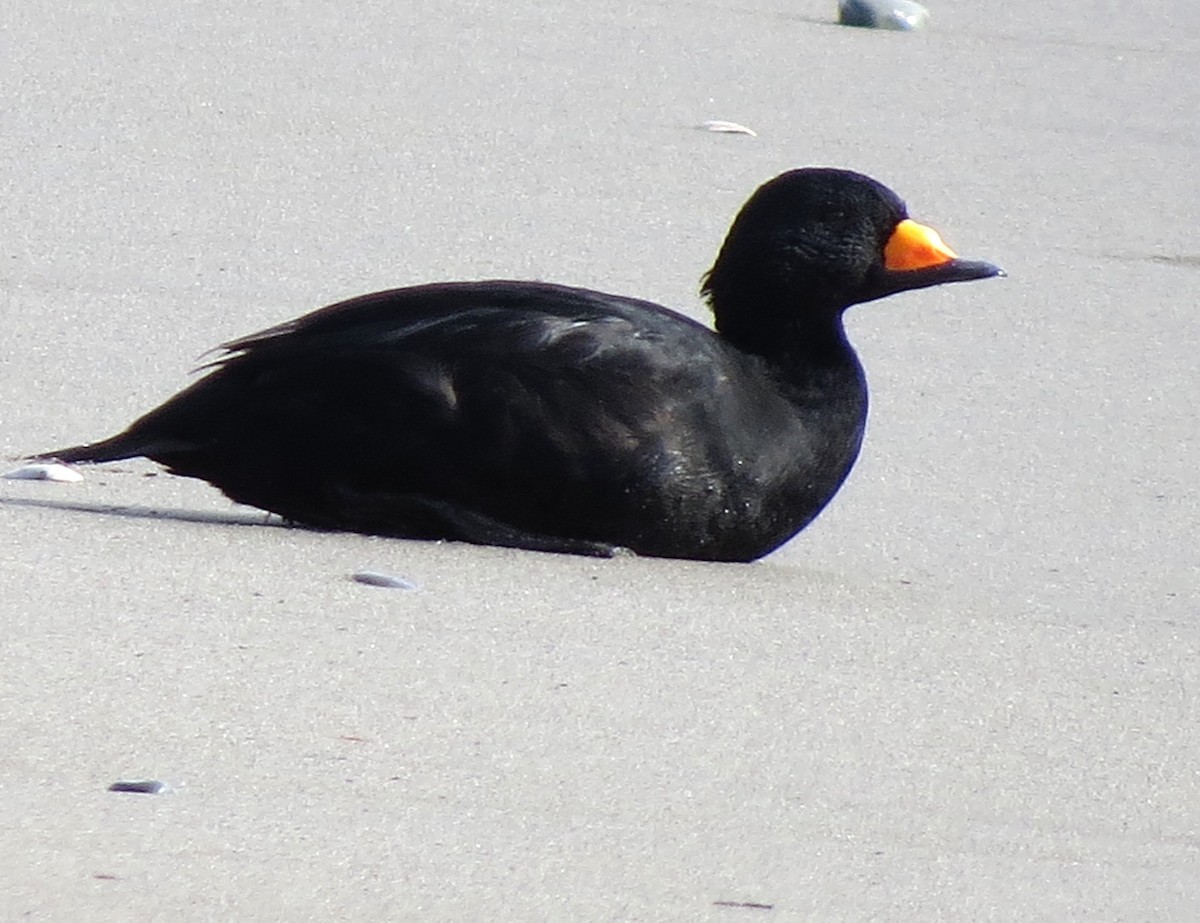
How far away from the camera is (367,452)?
15.6ft

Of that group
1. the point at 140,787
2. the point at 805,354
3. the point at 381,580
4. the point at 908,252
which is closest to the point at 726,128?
the point at 908,252

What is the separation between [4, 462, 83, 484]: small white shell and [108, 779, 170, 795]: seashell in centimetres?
177

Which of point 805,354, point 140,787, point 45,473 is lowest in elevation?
point 45,473

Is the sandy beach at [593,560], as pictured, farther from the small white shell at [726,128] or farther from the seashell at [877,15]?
the seashell at [877,15]

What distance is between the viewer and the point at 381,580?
435 cm

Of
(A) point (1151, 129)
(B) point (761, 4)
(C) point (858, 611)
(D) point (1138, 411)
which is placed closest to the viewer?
(C) point (858, 611)

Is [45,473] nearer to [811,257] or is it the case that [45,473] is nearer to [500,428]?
[500,428]

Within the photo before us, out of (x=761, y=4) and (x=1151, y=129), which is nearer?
(x=1151, y=129)

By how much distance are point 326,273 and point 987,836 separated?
357 cm

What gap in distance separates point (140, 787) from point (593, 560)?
1.56 meters

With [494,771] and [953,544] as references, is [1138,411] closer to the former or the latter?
[953,544]

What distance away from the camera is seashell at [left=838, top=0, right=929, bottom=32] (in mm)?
10078

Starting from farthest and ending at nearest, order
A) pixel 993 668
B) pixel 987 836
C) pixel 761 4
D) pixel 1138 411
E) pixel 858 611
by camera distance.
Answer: pixel 761 4, pixel 1138 411, pixel 858 611, pixel 993 668, pixel 987 836

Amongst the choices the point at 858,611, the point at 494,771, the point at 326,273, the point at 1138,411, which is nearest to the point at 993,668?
the point at 858,611
